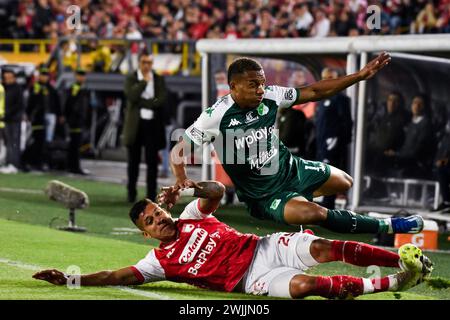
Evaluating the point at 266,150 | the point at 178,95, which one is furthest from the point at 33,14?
the point at 266,150

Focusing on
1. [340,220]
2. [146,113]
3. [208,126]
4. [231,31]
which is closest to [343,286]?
[340,220]

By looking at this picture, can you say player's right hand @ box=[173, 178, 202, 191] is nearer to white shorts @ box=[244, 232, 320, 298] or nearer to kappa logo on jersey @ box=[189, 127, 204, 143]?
kappa logo on jersey @ box=[189, 127, 204, 143]

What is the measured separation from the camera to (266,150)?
32.2 ft

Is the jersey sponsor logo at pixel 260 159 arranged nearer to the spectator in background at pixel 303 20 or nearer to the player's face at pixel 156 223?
the player's face at pixel 156 223

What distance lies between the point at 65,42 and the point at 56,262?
1644 cm

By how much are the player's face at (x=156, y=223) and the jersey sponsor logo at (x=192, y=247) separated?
5.8 inches

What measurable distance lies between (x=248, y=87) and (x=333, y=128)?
6616 mm

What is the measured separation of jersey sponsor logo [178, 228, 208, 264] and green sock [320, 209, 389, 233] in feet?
3.57

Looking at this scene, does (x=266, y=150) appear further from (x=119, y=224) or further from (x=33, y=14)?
(x=33, y=14)

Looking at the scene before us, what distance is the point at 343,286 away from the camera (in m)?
8.59

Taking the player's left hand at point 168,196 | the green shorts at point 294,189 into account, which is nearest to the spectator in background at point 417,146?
the green shorts at point 294,189

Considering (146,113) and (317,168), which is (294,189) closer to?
(317,168)

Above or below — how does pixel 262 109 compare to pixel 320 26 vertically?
above

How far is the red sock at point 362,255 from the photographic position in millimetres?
8922
